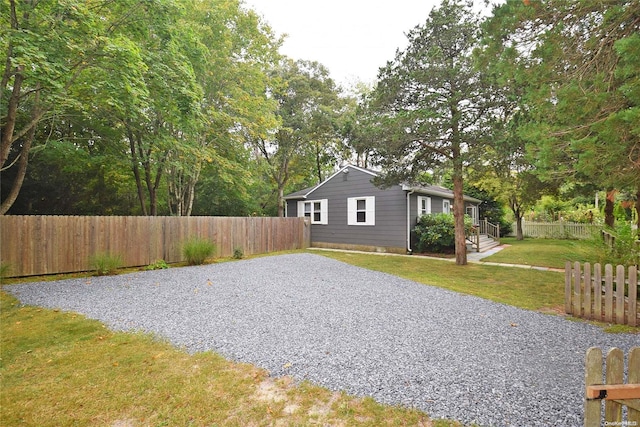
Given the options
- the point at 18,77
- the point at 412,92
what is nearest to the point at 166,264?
the point at 18,77

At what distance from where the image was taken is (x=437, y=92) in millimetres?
8758

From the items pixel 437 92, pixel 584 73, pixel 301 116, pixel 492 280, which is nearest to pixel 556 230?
pixel 492 280

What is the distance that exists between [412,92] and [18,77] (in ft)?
33.2

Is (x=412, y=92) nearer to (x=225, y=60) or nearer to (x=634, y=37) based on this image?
(x=634, y=37)

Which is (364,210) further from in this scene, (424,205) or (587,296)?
(587,296)

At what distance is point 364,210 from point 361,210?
18 cm

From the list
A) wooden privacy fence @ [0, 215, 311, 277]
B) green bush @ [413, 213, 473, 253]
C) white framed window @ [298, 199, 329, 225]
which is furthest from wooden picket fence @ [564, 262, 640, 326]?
white framed window @ [298, 199, 329, 225]

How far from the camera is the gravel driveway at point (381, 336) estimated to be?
244 centimetres

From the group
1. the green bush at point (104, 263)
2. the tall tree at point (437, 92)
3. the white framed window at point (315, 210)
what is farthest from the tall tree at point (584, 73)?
the white framed window at point (315, 210)

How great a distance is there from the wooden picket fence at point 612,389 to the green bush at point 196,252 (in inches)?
378

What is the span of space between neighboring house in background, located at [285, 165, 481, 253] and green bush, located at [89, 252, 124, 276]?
9.26 meters

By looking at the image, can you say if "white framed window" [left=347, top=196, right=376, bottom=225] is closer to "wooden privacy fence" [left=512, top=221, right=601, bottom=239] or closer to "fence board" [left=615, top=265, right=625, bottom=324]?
"fence board" [left=615, top=265, right=625, bottom=324]

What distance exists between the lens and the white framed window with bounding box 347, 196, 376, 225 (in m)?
14.3

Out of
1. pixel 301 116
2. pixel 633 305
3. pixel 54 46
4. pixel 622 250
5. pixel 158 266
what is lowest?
pixel 158 266
